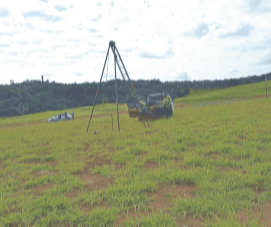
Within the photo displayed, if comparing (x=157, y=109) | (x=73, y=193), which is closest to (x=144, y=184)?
(x=73, y=193)

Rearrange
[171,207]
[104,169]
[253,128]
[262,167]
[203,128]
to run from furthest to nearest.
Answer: [203,128], [253,128], [104,169], [262,167], [171,207]

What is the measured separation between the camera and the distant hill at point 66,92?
316ft

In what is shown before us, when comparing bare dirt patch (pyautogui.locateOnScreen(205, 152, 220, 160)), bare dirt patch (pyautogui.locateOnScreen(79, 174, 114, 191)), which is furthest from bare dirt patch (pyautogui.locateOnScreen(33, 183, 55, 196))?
bare dirt patch (pyautogui.locateOnScreen(205, 152, 220, 160))

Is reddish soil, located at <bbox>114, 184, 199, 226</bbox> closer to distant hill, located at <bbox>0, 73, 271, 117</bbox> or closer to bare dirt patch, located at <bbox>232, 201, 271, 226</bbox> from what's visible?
bare dirt patch, located at <bbox>232, 201, 271, 226</bbox>

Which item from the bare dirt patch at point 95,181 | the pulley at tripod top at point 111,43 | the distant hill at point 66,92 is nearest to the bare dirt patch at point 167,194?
the bare dirt patch at point 95,181

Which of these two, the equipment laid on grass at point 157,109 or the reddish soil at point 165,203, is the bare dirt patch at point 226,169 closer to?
the reddish soil at point 165,203

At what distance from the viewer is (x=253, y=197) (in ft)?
12.6

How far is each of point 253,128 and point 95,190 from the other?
7509mm

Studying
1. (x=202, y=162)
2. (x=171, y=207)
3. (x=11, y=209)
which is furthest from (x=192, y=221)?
(x=11, y=209)

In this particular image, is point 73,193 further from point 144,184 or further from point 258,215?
point 258,215

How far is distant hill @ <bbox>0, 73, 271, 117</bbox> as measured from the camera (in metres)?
96.4

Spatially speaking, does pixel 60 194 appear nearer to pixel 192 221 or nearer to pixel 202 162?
pixel 192 221

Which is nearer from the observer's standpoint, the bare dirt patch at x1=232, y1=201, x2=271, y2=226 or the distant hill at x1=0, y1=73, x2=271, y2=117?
the bare dirt patch at x1=232, y1=201, x2=271, y2=226

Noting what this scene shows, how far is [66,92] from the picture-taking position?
5079 inches
